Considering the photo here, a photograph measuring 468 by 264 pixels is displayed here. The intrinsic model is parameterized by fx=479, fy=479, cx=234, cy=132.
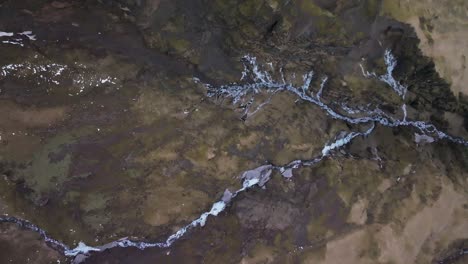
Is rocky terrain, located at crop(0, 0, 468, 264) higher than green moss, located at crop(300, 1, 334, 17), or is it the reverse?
green moss, located at crop(300, 1, 334, 17)

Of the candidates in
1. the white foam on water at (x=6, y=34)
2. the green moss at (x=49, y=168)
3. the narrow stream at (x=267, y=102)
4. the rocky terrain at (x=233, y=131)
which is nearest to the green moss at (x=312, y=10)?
the rocky terrain at (x=233, y=131)

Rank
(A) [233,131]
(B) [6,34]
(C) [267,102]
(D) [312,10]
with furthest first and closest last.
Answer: (C) [267,102], (A) [233,131], (D) [312,10], (B) [6,34]

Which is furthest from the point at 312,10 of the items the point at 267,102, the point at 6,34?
the point at 6,34

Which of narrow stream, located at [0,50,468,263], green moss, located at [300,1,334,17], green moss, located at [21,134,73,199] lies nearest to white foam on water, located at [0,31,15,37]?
green moss, located at [21,134,73,199]

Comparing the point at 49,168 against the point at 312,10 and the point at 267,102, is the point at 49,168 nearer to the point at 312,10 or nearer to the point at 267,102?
the point at 267,102

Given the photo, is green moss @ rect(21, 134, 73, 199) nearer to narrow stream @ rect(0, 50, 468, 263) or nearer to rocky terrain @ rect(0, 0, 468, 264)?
rocky terrain @ rect(0, 0, 468, 264)

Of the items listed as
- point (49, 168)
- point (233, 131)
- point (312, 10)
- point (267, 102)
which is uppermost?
point (312, 10)

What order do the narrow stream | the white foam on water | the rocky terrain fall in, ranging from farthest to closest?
the narrow stream → the rocky terrain → the white foam on water

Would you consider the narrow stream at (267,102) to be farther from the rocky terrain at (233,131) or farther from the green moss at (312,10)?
the green moss at (312,10)

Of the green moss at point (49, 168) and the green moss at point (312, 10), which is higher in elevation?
the green moss at point (312, 10)

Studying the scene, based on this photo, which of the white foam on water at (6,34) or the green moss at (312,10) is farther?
the green moss at (312,10)
